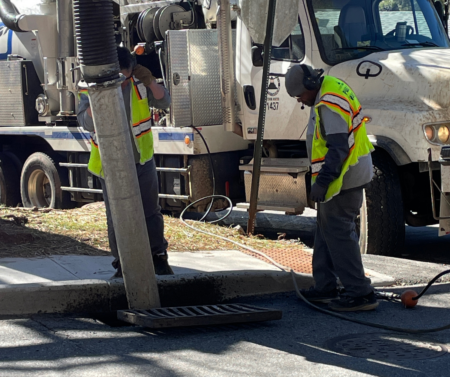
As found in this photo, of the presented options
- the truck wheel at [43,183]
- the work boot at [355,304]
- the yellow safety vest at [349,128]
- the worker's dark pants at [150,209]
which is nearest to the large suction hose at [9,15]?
the truck wheel at [43,183]

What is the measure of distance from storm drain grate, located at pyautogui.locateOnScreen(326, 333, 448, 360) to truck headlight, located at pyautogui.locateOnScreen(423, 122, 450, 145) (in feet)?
8.39

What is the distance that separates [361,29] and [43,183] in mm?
5678

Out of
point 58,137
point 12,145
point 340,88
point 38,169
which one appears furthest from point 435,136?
point 12,145

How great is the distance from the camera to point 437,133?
22.2ft

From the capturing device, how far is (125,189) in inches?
192

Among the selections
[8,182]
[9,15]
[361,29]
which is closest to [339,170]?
[361,29]

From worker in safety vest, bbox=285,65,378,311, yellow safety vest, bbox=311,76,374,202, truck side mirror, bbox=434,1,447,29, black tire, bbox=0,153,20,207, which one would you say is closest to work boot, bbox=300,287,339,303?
worker in safety vest, bbox=285,65,378,311

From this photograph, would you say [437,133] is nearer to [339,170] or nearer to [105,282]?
[339,170]

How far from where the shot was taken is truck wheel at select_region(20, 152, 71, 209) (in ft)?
35.4

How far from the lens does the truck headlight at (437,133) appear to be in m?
6.74

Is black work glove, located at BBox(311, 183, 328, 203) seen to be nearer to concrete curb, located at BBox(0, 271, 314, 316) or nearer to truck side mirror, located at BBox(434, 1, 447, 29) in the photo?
concrete curb, located at BBox(0, 271, 314, 316)

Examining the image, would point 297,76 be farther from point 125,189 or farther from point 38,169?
point 38,169

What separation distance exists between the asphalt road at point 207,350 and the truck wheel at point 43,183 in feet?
19.7

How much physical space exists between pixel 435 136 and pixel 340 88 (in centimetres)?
193
